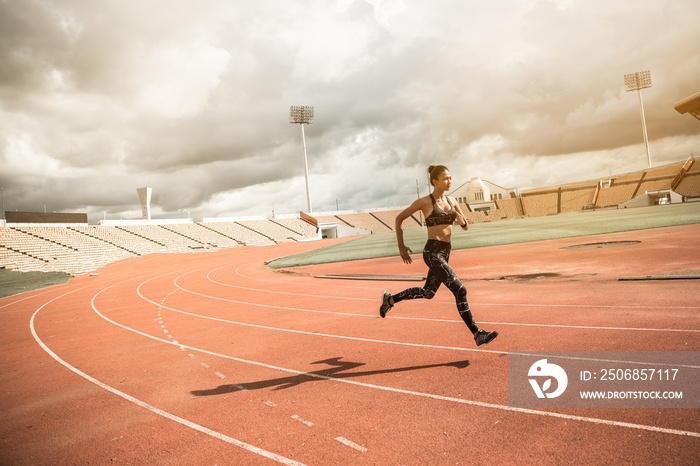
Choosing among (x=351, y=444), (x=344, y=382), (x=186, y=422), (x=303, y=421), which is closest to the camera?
(x=351, y=444)

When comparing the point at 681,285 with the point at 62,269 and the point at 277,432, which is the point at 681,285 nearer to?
the point at 277,432

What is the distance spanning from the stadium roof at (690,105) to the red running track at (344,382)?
4328cm

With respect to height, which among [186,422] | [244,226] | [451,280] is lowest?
[186,422]

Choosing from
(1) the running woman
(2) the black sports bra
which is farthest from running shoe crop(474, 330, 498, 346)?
(2) the black sports bra

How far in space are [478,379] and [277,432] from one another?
221 centimetres

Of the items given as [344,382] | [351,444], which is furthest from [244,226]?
[351,444]

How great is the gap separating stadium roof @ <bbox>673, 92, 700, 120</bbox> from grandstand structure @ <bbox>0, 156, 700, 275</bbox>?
21.0 metres

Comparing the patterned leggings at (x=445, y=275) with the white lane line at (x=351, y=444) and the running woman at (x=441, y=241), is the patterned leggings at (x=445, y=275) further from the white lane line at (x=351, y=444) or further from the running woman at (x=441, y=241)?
the white lane line at (x=351, y=444)

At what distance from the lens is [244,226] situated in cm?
6556

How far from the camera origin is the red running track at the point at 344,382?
298 centimetres

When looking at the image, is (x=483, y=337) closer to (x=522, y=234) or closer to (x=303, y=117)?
(x=522, y=234)

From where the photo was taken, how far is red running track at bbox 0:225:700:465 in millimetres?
2977

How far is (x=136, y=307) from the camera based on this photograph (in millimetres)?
12562

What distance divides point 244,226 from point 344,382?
63942 millimetres
